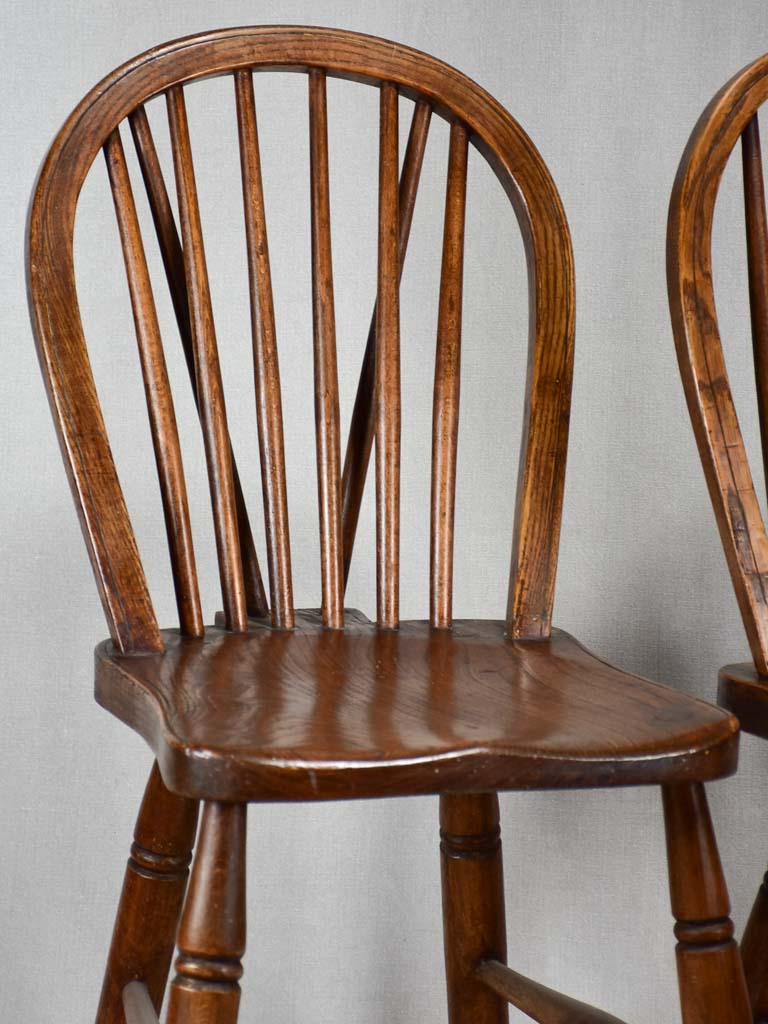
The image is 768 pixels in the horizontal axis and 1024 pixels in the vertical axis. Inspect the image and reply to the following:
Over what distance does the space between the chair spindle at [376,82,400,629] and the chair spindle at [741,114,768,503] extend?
25cm

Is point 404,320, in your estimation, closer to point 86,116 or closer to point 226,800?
point 86,116

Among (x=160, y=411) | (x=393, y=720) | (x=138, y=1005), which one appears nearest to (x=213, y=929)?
(x=393, y=720)

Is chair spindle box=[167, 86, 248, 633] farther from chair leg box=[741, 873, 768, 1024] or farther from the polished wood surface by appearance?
chair leg box=[741, 873, 768, 1024]

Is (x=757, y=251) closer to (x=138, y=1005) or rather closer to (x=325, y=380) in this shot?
(x=325, y=380)

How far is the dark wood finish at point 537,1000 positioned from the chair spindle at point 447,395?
9.7 inches

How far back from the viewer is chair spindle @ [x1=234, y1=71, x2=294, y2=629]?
79cm

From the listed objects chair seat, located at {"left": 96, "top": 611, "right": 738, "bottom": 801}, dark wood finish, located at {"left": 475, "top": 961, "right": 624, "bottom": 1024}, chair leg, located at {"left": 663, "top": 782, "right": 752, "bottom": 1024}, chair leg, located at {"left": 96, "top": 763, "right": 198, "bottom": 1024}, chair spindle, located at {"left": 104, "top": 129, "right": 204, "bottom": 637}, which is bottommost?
dark wood finish, located at {"left": 475, "top": 961, "right": 624, "bottom": 1024}

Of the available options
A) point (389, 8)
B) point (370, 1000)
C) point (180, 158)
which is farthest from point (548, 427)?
point (370, 1000)

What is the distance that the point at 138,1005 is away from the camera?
0.71 m

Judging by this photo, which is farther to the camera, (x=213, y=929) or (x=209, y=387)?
(x=209, y=387)

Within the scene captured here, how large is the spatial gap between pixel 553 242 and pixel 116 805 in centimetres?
69

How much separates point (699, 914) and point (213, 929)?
0.79ft

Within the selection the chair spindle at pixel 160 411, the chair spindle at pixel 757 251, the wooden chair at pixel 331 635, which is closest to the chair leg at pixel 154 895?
the wooden chair at pixel 331 635

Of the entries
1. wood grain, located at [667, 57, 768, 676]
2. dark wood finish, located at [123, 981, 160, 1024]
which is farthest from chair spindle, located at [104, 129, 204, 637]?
wood grain, located at [667, 57, 768, 676]
